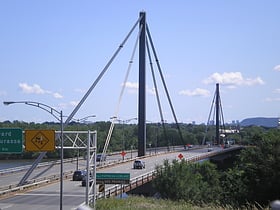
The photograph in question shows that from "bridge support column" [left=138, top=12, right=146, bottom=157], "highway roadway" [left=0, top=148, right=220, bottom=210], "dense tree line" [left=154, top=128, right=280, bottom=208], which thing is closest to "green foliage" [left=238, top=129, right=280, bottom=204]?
"dense tree line" [left=154, top=128, right=280, bottom=208]

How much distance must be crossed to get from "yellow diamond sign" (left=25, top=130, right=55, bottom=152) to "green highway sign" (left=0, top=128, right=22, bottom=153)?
61 centimetres

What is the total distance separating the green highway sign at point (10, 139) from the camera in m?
28.5

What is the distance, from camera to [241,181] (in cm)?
4581

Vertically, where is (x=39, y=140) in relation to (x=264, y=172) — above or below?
above

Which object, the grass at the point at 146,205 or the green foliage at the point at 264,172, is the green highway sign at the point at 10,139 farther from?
the green foliage at the point at 264,172

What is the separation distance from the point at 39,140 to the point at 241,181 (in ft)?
72.0

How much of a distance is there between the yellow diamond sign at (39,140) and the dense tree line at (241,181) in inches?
357

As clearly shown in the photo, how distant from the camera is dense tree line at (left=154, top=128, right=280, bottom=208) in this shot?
38.4 metres

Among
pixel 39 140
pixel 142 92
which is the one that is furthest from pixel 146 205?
pixel 142 92

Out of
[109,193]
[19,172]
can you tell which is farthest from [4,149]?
[19,172]

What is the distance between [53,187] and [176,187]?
38.0ft

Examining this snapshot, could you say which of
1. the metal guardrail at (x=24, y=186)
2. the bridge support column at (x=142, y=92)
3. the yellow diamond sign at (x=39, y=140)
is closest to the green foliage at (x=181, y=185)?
the metal guardrail at (x=24, y=186)

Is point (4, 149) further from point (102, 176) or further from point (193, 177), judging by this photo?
point (193, 177)

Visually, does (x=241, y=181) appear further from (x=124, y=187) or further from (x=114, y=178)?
(x=114, y=178)
